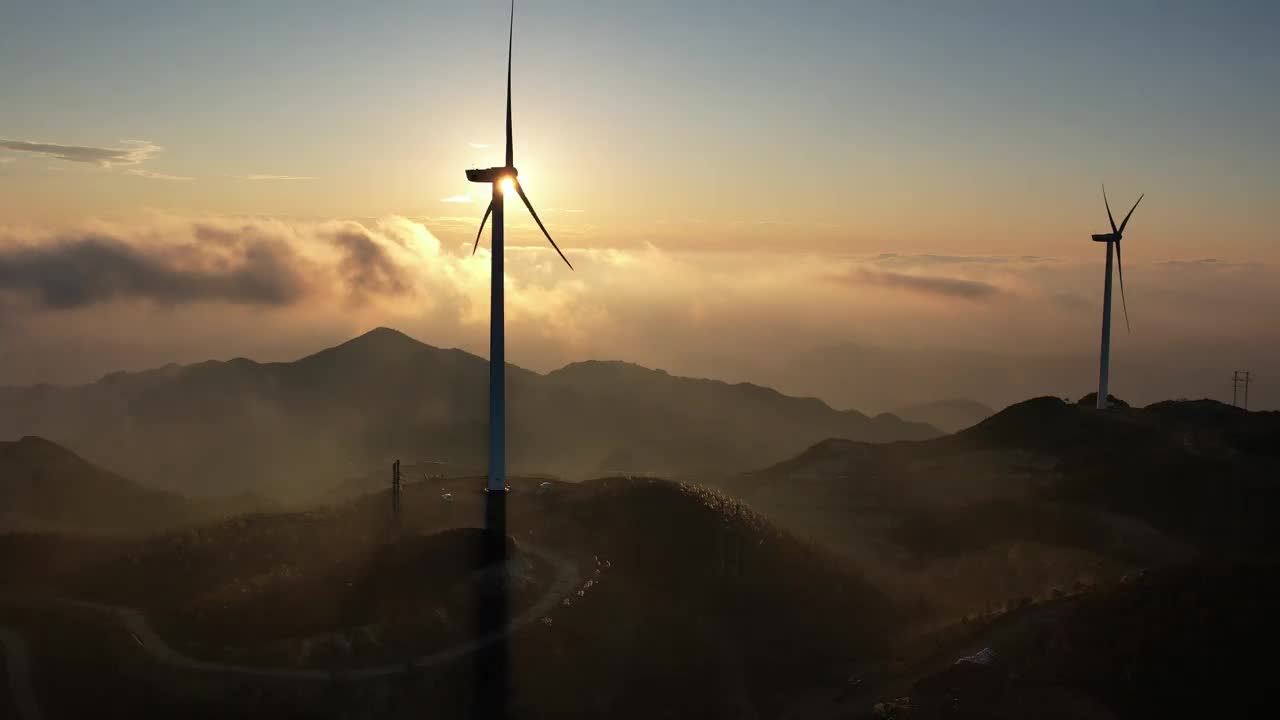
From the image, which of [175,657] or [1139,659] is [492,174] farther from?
[1139,659]

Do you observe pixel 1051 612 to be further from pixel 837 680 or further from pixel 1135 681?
pixel 837 680

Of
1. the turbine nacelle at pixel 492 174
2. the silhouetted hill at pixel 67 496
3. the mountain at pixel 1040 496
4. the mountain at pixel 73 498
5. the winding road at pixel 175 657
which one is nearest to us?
the winding road at pixel 175 657

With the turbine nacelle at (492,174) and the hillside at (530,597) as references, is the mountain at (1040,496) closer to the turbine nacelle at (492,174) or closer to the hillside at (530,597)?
the hillside at (530,597)

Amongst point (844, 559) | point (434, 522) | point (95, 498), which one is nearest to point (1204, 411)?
point (844, 559)

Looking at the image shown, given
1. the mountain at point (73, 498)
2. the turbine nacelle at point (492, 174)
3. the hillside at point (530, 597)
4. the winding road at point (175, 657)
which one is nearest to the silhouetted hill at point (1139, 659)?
the hillside at point (530, 597)

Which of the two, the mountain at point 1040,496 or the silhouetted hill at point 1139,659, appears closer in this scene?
the silhouetted hill at point 1139,659

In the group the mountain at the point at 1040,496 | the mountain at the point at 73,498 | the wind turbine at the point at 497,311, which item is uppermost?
the wind turbine at the point at 497,311

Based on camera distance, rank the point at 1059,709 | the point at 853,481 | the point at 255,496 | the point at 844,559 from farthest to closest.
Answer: the point at 255,496, the point at 853,481, the point at 844,559, the point at 1059,709
